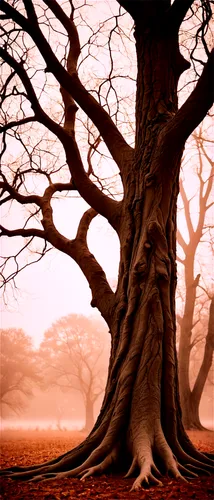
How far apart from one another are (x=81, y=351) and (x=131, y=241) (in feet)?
94.8

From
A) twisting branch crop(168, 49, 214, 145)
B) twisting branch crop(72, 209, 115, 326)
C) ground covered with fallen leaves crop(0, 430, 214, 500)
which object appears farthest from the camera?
twisting branch crop(72, 209, 115, 326)

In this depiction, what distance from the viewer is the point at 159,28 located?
5.43m

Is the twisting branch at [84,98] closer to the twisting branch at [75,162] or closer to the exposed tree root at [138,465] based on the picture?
the twisting branch at [75,162]

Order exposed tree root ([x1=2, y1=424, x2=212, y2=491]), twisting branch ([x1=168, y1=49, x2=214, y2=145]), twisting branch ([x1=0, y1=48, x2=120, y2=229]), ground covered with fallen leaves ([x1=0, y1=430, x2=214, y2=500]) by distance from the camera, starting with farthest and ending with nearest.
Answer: twisting branch ([x1=0, y1=48, x2=120, y2=229]) < twisting branch ([x1=168, y1=49, x2=214, y2=145]) < exposed tree root ([x1=2, y1=424, x2=212, y2=491]) < ground covered with fallen leaves ([x1=0, y1=430, x2=214, y2=500])

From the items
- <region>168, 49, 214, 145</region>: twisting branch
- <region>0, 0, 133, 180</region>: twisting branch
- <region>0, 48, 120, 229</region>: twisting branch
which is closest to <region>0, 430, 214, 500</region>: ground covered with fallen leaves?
<region>0, 48, 120, 229</region>: twisting branch

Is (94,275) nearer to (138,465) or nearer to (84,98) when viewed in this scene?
(84,98)

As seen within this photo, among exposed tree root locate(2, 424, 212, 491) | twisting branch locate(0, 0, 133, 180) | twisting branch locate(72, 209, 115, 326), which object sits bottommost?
exposed tree root locate(2, 424, 212, 491)

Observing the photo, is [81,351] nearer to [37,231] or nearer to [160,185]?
[37,231]

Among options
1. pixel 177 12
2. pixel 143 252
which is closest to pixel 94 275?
pixel 143 252

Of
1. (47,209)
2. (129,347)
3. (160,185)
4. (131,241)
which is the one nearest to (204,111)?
(160,185)

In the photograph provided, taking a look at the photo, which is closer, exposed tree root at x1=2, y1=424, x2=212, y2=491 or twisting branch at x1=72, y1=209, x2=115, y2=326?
exposed tree root at x1=2, y1=424, x2=212, y2=491

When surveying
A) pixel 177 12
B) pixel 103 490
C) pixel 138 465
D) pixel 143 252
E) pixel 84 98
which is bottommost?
pixel 103 490

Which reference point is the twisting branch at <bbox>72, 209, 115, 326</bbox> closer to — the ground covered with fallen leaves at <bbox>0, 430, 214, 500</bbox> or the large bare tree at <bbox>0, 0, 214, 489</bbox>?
the large bare tree at <bbox>0, 0, 214, 489</bbox>

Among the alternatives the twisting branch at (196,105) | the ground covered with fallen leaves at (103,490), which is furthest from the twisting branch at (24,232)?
the ground covered with fallen leaves at (103,490)
